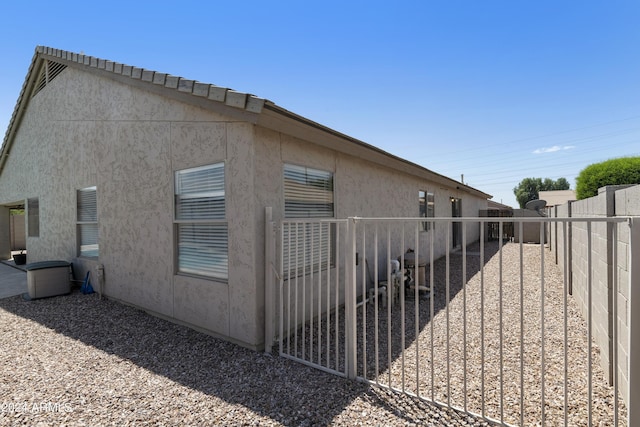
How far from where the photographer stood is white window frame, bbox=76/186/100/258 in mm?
7348

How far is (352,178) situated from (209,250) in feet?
10.9

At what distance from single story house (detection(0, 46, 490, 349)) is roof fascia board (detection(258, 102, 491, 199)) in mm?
21

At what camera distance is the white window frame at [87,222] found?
7.35 meters

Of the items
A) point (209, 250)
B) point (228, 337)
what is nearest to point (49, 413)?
point (228, 337)

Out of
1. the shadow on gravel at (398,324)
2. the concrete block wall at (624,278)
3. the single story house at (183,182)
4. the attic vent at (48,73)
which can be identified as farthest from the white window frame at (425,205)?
the attic vent at (48,73)

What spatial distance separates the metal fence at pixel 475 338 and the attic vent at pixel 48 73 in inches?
339

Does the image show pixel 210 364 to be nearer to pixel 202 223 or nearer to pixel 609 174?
pixel 202 223

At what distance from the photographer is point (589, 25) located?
10031 mm

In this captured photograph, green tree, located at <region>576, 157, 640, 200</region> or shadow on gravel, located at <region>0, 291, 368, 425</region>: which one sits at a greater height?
green tree, located at <region>576, 157, 640, 200</region>

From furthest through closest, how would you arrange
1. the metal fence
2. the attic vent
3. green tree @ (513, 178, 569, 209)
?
green tree @ (513, 178, 569, 209), the attic vent, the metal fence

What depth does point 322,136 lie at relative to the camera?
5168 millimetres

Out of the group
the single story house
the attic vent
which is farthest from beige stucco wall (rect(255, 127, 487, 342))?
the attic vent

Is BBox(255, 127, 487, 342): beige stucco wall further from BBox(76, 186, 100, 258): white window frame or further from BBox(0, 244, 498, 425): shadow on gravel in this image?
BBox(76, 186, 100, 258): white window frame

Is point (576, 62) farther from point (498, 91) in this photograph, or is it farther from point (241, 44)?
point (241, 44)
